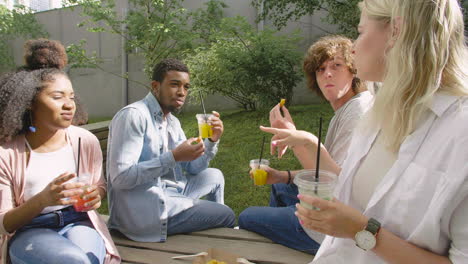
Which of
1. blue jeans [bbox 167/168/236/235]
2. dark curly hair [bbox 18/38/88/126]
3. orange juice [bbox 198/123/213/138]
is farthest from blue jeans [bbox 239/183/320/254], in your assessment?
dark curly hair [bbox 18/38/88/126]

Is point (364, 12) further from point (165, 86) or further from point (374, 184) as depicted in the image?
point (165, 86)

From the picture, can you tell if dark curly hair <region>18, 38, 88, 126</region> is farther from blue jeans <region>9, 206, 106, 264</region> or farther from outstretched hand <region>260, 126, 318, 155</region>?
outstretched hand <region>260, 126, 318, 155</region>

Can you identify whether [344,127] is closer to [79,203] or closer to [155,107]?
[155,107]

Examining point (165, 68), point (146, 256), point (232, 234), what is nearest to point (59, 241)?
point (146, 256)

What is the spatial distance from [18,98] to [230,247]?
1.66 m

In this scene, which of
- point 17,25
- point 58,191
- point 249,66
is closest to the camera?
point 58,191

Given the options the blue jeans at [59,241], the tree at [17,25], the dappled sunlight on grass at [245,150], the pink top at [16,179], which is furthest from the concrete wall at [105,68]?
the blue jeans at [59,241]

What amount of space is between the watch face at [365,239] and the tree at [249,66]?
Answer: 582 cm

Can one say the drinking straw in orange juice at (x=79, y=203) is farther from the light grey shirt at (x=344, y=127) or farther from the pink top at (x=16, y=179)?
the light grey shirt at (x=344, y=127)

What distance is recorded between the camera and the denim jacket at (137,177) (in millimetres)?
2420

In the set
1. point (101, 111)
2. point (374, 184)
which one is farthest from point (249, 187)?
point (101, 111)

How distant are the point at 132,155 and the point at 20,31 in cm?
1363

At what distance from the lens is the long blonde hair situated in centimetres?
123

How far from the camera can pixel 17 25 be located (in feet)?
43.1
